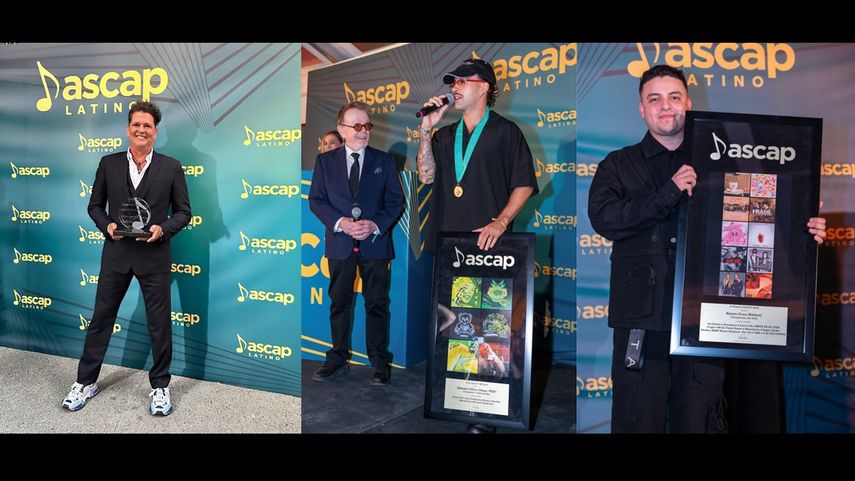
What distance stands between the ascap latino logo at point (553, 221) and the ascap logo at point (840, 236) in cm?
172

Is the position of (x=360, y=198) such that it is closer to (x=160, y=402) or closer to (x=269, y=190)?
(x=269, y=190)

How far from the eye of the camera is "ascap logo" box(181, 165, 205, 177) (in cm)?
396

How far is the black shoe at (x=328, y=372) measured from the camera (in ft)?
12.7

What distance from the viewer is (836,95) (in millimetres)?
2887

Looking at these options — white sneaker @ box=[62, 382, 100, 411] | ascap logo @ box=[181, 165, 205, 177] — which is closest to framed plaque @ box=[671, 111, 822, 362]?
ascap logo @ box=[181, 165, 205, 177]

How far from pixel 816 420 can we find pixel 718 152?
1693mm

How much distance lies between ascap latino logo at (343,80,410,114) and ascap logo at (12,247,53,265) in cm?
316

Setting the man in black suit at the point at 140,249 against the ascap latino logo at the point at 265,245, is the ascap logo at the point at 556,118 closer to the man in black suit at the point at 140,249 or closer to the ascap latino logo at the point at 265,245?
the ascap latino logo at the point at 265,245

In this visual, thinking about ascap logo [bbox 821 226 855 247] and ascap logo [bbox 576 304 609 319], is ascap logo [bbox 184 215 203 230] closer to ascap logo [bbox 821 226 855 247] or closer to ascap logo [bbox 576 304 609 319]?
ascap logo [bbox 576 304 609 319]

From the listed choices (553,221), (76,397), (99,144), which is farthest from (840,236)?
(99,144)

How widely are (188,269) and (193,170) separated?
68 centimetres

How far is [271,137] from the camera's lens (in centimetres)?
375

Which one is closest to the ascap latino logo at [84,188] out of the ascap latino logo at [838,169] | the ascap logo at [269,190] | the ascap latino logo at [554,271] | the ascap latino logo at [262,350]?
the ascap logo at [269,190]

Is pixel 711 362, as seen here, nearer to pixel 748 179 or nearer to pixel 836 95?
pixel 748 179
